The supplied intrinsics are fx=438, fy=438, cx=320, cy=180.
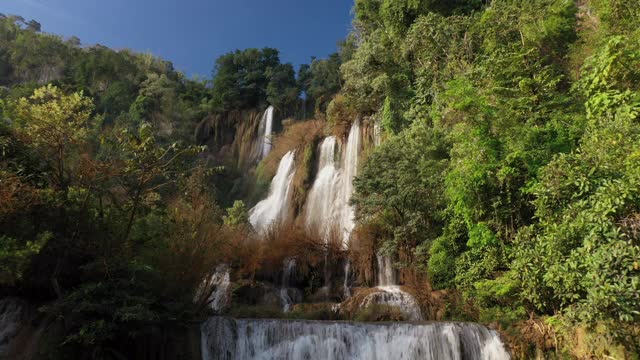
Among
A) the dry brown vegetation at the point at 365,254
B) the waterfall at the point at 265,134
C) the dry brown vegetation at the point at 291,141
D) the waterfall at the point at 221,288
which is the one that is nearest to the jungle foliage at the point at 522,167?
the dry brown vegetation at the point at 365,254

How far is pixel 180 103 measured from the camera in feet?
106

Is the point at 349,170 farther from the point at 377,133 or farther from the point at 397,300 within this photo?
the point at 397,300

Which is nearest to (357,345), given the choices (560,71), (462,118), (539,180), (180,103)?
(539,180)

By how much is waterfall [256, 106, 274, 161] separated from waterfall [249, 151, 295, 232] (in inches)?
198

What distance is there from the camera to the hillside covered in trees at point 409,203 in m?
7.72

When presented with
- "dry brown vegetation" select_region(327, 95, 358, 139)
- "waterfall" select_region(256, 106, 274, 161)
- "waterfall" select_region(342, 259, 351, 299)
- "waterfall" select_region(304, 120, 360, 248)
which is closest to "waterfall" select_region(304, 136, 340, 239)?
"waterfall" select_region(304, 120, 360, 248)

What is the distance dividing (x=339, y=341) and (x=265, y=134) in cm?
2237

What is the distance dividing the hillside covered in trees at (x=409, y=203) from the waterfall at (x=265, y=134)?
6.52m

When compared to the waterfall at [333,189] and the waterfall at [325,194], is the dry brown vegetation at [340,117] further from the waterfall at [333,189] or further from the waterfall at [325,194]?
the waterfall at [325,194]

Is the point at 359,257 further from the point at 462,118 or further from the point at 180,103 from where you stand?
the point at 180,103

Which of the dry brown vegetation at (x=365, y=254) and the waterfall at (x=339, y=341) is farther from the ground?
the dry brown vegetation at (x=365, y=254)

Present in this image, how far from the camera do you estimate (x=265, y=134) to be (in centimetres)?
2989

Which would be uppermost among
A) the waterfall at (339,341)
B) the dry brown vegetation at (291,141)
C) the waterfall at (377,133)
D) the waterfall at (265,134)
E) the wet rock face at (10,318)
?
the waterfall at (265,134)

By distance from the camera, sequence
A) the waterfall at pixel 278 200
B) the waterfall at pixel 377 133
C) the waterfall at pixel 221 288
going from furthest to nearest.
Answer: the waterfall at pixel 278 200 < the waterfall at pixel 377 133 < the waterfall at pixel 221 288
